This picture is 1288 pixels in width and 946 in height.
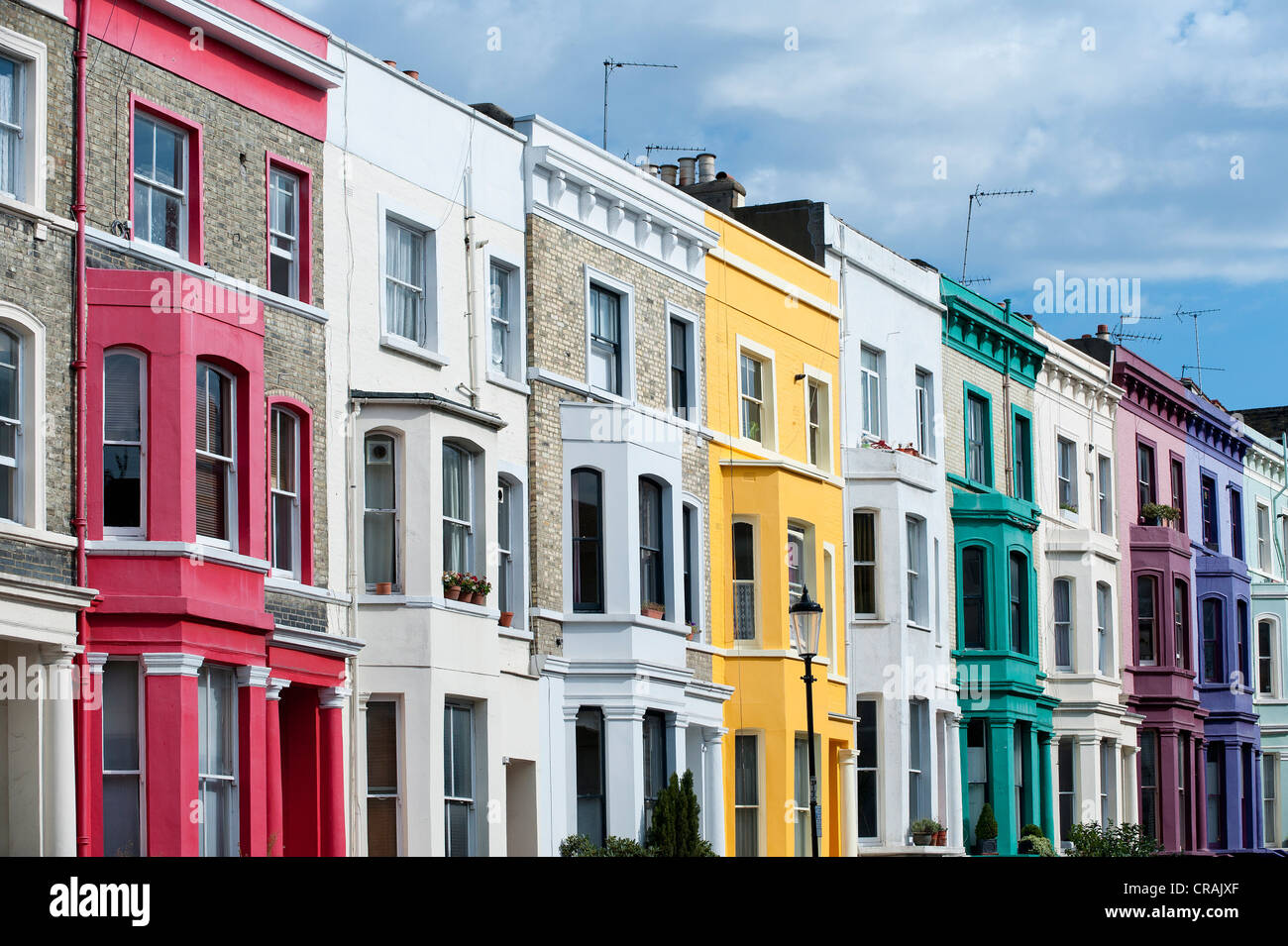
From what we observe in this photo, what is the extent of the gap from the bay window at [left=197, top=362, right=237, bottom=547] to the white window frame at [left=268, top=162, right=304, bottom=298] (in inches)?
80.6

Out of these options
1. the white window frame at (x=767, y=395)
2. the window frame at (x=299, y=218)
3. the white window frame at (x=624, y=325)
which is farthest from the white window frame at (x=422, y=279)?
the white window frame at (x=767, y=395)

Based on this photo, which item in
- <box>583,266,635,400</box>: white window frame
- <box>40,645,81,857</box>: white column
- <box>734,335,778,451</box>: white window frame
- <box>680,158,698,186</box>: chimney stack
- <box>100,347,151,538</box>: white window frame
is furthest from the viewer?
<box>680,158,698,186</box>: chimney stack

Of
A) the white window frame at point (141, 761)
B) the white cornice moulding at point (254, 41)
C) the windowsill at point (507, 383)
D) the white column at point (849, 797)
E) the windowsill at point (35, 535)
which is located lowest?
the white column at point (849, 797)

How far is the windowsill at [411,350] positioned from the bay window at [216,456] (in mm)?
3521

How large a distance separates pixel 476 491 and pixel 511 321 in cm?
312

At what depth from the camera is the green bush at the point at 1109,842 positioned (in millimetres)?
39938

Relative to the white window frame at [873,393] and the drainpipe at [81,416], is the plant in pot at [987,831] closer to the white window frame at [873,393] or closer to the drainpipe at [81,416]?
the white window frame at [873,393]

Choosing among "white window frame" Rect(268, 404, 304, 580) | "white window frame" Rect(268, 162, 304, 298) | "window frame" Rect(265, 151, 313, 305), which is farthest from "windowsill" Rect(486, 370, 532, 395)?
"white window frame" Rect(268, 404, 304, 580)

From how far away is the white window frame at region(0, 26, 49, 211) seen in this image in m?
20.5

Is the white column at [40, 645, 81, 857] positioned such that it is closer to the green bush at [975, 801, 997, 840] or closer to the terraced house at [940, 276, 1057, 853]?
the green bush at [975, 801, 997, 840]

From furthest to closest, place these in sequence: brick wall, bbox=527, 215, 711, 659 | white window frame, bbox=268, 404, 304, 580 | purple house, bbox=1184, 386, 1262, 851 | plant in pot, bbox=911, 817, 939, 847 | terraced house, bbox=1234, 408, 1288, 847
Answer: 1. terraced house, bbox=1234, 408, 1288, 847
2. purple house, bbox=1184, 386, 1262, 851
3. plant in pot, bbox=911, 817, 939, 847
4. brick wall, bbox=527, 215, 711, 659
5. white window frame, bbox=268, 404, 304, 580

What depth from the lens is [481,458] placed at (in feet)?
87.8
